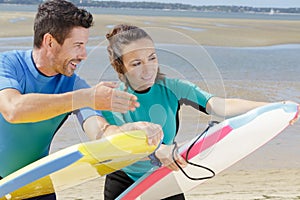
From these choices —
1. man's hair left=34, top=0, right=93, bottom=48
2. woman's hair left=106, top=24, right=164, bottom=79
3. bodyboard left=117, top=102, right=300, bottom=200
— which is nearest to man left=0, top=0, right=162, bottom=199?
man's hair left=34, top=0, right=93, bottom=48

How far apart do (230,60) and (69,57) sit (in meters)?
12.2

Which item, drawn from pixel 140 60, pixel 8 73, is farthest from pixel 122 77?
pixel 8 73

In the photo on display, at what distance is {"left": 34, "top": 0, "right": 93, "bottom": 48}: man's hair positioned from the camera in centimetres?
230

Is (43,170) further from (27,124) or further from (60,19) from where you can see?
(60,19)

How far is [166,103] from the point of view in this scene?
2.50 metres

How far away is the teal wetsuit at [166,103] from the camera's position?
2.43 metres

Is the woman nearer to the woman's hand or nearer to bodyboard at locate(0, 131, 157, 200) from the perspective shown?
the woman's hand

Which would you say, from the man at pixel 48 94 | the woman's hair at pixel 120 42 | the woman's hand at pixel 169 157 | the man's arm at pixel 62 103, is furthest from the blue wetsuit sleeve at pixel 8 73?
the woman's hand at pixel 169 157

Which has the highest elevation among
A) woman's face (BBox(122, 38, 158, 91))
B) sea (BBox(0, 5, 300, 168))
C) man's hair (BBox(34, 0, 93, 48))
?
man's hair (BBox(34, 0, 93, 48))

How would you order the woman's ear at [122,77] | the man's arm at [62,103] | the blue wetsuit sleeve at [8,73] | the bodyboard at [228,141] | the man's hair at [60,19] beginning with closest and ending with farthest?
the man's arm at [62,103] < the blue wetsuit sleeve at [8,73] < the man's hair at [60,19] < the woman's ear at [122,77] < the bodyboard at [228,141]

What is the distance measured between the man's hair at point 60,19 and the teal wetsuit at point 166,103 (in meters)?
0.30

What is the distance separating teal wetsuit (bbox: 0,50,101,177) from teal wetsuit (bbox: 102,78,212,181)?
0.17 metres

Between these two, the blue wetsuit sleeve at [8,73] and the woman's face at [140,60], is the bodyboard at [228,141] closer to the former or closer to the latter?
the woman's face at [140,60]

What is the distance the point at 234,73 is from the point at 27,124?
31.7ft
